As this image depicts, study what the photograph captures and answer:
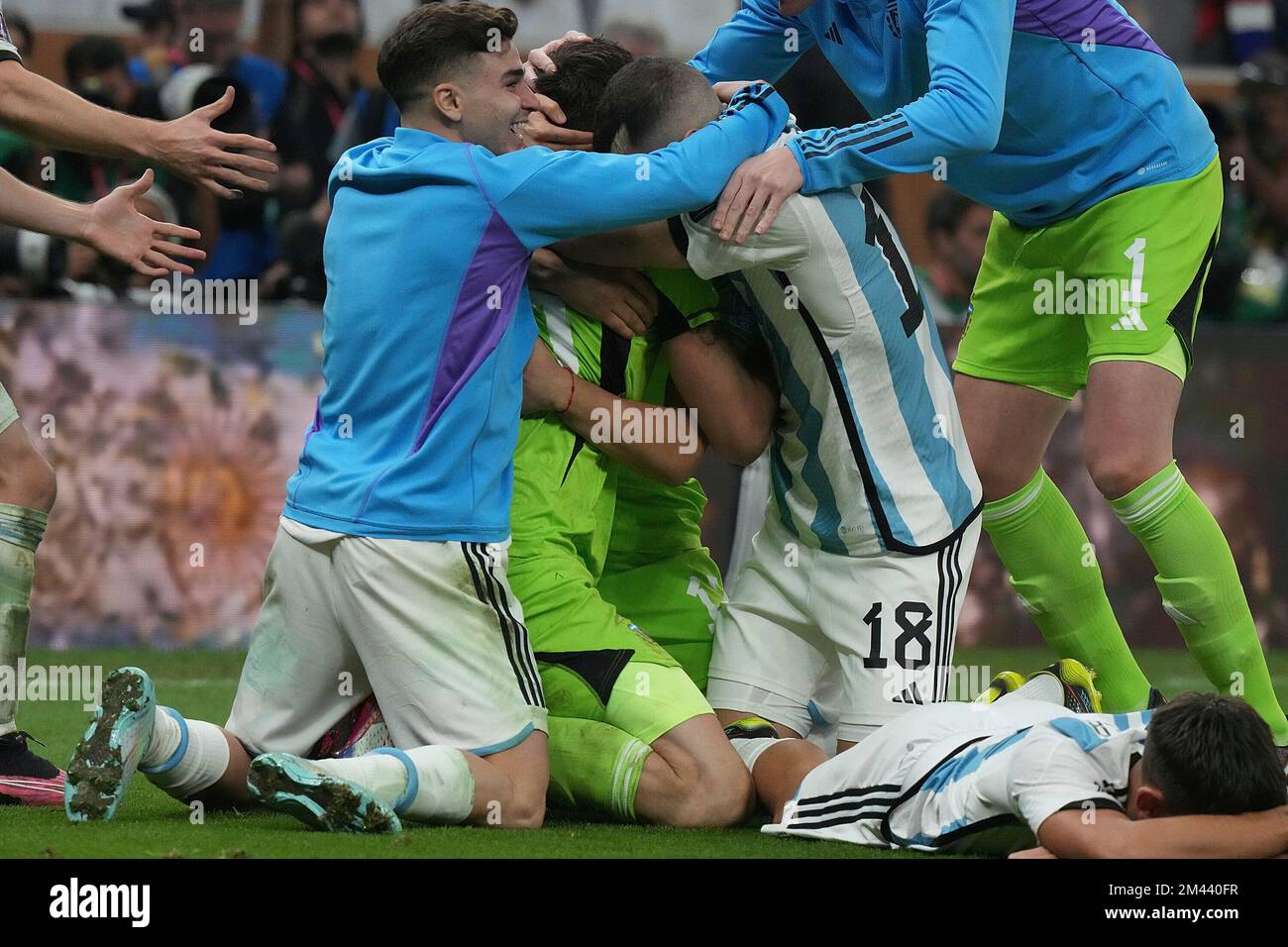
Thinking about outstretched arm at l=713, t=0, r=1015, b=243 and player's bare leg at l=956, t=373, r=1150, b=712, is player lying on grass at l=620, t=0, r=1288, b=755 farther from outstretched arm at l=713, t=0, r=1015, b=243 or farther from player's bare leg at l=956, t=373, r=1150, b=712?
outstretched arm at l=713, t=0, r=1015, b=243

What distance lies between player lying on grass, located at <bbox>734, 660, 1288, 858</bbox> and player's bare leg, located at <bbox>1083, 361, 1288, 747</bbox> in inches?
31.7

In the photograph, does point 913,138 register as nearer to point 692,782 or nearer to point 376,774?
point 692,782

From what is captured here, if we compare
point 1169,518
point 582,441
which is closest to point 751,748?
point 582,441

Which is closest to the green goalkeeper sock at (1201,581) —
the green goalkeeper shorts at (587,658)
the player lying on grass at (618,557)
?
the player lying on grass at (618,557)

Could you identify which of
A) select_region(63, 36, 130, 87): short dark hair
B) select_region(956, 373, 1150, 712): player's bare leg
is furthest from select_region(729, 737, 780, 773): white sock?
select_region(63, 36, 130, 87): short dark hair

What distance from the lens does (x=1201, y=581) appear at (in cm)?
409

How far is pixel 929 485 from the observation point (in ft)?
12.0

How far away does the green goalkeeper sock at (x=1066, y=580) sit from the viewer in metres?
4.44

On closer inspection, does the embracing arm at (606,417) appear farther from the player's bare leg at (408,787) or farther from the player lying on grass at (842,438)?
the player's bare leg at (408,787)

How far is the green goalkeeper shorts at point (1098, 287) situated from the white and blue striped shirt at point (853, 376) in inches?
24.2

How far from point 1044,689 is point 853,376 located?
34.7 inches

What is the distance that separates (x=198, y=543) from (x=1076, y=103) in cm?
374

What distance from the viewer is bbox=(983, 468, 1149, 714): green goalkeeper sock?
14.6 ft
